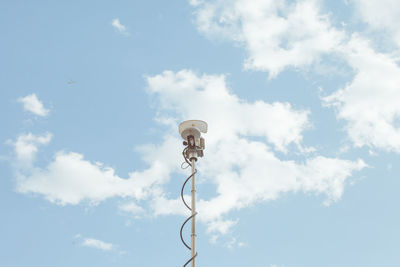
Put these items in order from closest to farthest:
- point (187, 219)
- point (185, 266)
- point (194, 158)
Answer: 1. point (185, 266)
2. point (187, 219)
3. point (194, 158)

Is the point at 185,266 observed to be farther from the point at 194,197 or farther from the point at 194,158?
the point at 194,158

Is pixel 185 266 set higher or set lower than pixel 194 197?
lower

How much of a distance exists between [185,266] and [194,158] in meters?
1.84

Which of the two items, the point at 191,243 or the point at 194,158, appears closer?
the point at 191,243

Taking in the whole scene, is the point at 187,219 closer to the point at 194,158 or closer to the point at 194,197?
the point at 194,197

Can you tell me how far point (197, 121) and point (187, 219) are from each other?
1.68 m

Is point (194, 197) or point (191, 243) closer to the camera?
point (191, 243)

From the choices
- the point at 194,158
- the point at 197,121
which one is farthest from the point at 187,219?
the point at 197,121

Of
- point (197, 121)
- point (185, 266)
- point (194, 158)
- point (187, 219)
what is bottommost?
point (185, 266)

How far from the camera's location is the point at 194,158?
8.04 m

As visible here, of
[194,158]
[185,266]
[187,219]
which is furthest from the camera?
[194,158]

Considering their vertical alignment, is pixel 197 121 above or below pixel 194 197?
above

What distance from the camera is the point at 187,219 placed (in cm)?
749

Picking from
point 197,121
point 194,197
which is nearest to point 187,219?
point 194,197
